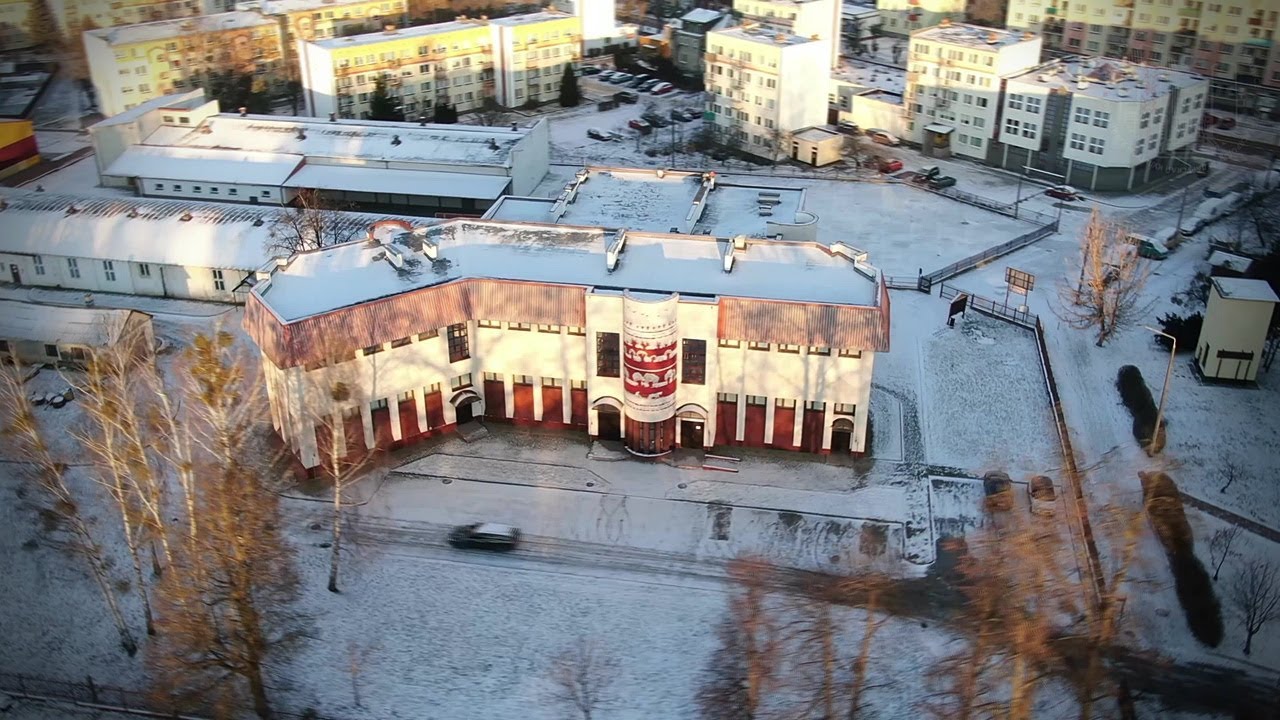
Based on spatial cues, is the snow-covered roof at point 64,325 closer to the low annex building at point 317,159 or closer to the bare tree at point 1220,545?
the low annex building at point 317,159

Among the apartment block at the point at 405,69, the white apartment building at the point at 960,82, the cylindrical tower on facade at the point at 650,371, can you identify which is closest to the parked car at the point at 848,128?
the white apartment building at the point at 960,82

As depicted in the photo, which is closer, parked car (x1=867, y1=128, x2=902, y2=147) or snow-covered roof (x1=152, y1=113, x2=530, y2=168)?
snow-covered roof (x1=152, y1=113, x2=530, y2=168)

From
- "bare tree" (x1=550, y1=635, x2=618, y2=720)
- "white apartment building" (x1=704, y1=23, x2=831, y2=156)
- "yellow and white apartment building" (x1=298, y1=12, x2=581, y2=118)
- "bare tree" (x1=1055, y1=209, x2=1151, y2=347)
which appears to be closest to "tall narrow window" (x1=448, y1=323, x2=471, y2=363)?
"bare tree" (x1=550, y1=635, x2=618, y2=720)

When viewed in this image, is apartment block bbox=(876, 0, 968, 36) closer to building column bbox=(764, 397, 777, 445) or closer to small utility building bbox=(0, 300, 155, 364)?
building column bbox=(764, 397, 777, 445)

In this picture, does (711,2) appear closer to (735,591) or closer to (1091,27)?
(1091,27)

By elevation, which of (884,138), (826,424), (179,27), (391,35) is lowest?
(826,424)

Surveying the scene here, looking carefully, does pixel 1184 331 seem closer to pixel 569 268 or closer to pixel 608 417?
pixel 608 417

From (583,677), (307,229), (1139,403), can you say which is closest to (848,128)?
(1139,403)
